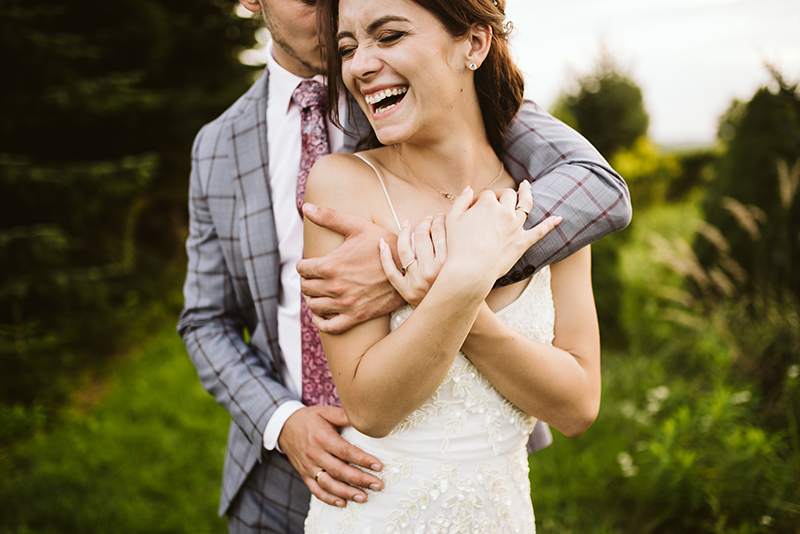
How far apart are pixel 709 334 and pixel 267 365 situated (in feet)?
12.3

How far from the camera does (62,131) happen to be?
4.77 m

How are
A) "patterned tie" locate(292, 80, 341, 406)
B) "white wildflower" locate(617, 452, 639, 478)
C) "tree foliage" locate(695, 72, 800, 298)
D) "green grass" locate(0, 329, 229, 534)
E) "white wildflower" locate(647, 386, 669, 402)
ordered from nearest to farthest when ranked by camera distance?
"patterned tie" locate(292, 80, 341, 406)
"white wildflower" locate(617, 452, 639, 478)
"green grass" locate(0, 329, 229, 534)
"white wildflower" locate(647, 386, 669, 402)
"tree foliage" locate(695, 72, 800, 298)

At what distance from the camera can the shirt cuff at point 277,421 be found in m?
1.65

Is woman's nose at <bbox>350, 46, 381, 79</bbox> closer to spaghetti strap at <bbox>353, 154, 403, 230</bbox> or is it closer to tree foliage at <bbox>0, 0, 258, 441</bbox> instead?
spaghetti strap at <bbox>353, 154, 403, 230</bbox>

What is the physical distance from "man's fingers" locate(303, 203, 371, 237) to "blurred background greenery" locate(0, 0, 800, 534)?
8.02 ft

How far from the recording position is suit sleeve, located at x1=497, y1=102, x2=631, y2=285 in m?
1.35

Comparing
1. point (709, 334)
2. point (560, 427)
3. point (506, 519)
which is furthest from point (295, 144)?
point (709, 334)

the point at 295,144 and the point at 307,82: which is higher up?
the point at 307,82

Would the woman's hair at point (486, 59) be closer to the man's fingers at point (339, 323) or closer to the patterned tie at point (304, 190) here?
the patterned tie at point (304, 190)

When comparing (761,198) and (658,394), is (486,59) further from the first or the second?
(761,198)

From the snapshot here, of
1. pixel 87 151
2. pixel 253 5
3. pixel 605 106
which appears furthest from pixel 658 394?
pixel 605 106

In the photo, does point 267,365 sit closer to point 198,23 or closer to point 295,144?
point 295,144

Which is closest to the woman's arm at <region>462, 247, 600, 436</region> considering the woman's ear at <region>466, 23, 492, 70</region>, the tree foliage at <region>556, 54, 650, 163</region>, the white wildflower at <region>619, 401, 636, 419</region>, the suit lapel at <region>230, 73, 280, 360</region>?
the woman's ear at <region>466, 23, 492, 70</region>

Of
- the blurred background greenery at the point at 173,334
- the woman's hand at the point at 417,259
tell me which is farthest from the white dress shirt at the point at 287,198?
the blurred background greenery at the point at 173,334
